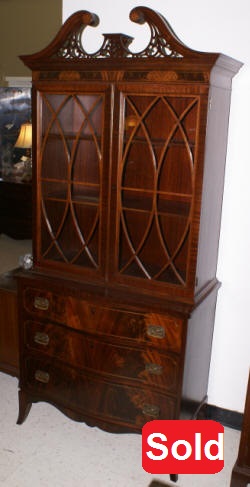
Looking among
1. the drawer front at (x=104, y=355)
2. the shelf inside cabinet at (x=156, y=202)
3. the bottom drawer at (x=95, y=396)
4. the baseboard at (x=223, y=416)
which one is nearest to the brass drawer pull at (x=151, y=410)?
the bottom drawer at (x=95, y=396)

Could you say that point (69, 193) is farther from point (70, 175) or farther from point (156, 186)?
point (156, 186)

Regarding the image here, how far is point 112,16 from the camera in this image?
2.27m

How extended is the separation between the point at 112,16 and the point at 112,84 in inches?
23.9

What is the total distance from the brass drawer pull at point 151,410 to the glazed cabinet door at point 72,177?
25.0 inches

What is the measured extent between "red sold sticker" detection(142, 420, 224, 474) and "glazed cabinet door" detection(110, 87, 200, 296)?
0.66 m

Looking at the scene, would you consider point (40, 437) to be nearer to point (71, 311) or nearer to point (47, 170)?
point (71, 311)

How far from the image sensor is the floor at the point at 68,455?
207 centimetres

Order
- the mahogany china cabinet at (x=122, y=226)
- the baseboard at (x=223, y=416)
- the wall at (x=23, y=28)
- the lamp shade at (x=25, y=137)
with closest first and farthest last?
1. the mahogany china cabinet at (x=122, y=226)
2. the baseboard at (x=223, y=416)
3. the lamp shade at (x=25, y=137)
4. the wall at (x=23, y=28)

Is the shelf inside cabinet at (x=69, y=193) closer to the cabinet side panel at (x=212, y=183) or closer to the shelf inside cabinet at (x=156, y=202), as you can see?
the shelf inside cabinet at (x=156, y=202)

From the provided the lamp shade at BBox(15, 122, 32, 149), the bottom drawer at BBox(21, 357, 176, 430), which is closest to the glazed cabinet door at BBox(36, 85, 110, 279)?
the bottom drawer at BBox(21, 357, 176, 430)

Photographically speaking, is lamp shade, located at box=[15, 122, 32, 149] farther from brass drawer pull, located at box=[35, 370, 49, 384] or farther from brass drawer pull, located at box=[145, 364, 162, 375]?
brass drawer pull, located at box=[145, 364, 162, 375]

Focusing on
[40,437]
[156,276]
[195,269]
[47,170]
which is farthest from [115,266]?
[40,437]

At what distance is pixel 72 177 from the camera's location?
2.11 m

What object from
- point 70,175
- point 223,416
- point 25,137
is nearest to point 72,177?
point 70,175
